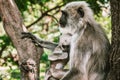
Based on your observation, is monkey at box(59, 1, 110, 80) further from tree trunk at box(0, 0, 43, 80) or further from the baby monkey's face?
tree trunk at box(0, 0, 43, 80)

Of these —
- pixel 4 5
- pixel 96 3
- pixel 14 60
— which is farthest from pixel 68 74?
pixel 14 60

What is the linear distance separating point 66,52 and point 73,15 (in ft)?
1.86

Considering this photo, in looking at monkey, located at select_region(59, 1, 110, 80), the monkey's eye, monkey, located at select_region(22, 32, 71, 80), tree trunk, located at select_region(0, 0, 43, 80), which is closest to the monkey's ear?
monkey, located at select_region(59, 1, 110, 80)

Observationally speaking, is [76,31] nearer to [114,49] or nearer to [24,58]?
[24,58]

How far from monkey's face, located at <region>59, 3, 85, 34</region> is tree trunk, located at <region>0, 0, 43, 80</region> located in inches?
19.0

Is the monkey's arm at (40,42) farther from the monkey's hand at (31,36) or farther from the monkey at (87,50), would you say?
the monkey at (87,50)

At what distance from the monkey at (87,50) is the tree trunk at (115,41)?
67 centimetres

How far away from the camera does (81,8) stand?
5.32 metres

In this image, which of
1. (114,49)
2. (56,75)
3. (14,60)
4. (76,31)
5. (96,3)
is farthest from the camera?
(14,60)

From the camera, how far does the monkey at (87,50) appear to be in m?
4.96

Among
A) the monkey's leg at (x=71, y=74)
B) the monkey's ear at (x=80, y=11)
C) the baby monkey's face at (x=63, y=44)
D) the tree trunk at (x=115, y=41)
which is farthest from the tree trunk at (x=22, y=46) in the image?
the tree trunk at (x=115, y=41)

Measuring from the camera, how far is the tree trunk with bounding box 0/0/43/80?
5.08 m

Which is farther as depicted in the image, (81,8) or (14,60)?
(14,60)

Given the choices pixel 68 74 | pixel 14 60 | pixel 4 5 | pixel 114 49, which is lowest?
pixel 14 60
